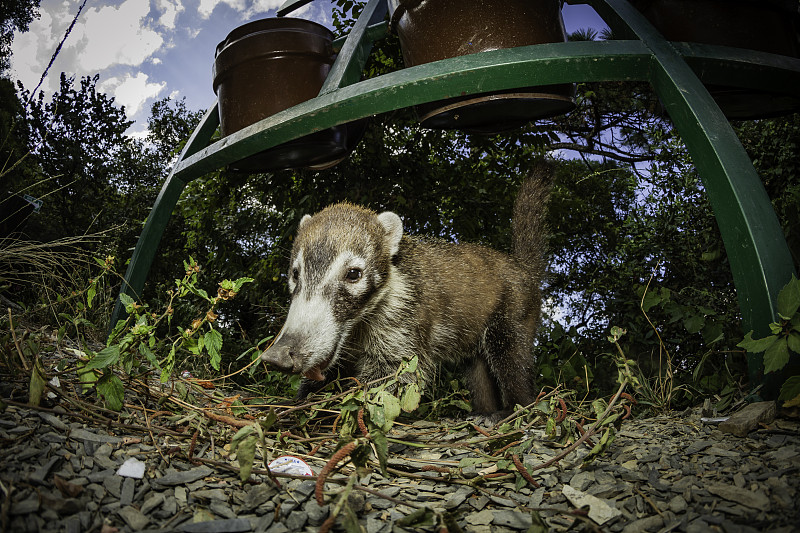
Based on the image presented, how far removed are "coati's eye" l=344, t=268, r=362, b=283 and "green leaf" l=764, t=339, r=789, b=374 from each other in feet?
5.95

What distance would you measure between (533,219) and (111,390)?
3086 millimetres

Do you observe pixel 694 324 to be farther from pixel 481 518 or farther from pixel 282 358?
pixel 282 358

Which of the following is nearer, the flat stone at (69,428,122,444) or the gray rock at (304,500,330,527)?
the gray rock at (304,500,330,527)

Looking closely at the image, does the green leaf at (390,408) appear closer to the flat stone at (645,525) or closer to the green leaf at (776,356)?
the flat stone at (645,525)

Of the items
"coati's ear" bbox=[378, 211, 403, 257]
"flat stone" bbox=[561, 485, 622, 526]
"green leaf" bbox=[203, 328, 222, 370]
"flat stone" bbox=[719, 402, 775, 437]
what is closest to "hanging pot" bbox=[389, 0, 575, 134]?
"coati's ear" bbox=[378, 211, 403, 257]

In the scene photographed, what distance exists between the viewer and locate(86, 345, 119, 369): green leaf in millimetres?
1873

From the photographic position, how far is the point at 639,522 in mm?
1523

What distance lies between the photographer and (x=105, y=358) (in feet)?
6.26

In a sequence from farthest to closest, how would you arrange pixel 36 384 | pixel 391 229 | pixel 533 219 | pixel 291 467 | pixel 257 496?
pixel 533 219
pixel 391 229
pixel 291 467
pixel 36 384
pixel 257 496

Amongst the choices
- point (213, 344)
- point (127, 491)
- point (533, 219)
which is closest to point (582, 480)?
point (127, 491)

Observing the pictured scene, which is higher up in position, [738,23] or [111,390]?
[738,23]

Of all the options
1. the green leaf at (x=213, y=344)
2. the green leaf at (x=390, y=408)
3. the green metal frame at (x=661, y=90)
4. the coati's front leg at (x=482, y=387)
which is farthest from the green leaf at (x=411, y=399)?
the coati's front leg at (x=482, y=387)

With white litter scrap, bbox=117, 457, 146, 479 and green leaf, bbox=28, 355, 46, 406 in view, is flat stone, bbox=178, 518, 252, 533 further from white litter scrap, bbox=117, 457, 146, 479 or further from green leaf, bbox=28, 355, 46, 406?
green leaf, bbox=28, 355, 46, 406

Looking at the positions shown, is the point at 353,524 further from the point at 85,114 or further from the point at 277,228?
the point at 85,114
